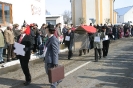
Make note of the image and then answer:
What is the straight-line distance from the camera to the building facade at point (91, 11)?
189 ft

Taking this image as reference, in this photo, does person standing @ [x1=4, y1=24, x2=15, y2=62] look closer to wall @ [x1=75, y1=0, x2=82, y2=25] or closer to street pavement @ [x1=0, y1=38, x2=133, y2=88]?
street pavement @ [x1=0, y1=38, x2=133, y2=88]

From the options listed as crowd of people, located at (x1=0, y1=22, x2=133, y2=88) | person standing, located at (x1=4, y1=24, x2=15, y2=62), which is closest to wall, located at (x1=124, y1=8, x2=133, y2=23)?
crowd of people, located at (x1=0, y1=22, x2=133, y2=88)

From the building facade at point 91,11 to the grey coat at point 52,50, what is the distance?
50508mm

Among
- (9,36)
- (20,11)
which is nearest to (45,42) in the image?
(9,36)

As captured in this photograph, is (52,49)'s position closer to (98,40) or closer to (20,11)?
(98,40)

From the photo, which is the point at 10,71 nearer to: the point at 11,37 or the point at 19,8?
the point at 11,37

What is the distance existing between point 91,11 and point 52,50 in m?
53.3

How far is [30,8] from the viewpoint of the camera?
1739cm

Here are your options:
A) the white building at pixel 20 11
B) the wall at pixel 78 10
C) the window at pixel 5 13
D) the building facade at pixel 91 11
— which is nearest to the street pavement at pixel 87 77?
the window at pixel 5 13

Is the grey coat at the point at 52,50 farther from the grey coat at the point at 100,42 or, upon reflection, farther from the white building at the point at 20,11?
the white building at the point at 20,11

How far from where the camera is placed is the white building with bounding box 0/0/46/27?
14.5 m

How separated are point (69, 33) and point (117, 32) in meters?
16.3

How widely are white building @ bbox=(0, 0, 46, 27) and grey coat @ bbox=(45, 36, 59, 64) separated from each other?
341 inches

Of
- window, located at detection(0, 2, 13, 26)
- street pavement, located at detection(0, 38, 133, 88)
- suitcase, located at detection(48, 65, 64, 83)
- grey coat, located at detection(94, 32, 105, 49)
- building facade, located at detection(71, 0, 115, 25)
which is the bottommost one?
street pavement, located at detection(0, 38, 133, 88)
